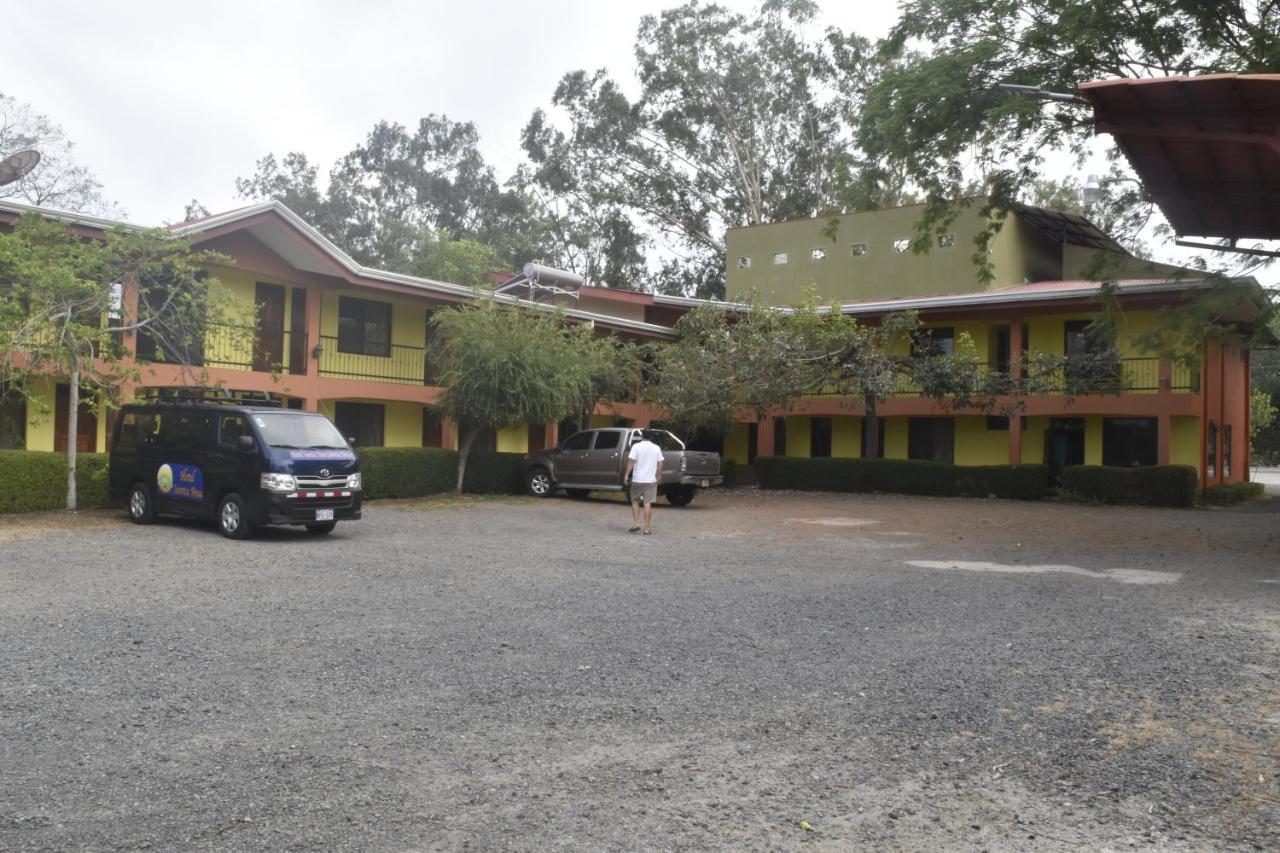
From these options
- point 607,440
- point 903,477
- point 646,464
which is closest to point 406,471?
point 607,440

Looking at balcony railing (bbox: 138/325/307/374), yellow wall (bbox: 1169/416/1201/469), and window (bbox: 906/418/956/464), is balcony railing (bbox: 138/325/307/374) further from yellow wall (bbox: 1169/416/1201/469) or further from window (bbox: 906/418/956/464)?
yellow wall (bbox: 1169/416/1201/469)

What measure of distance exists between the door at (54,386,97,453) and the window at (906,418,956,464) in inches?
872

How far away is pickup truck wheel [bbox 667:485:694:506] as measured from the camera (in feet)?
72.1

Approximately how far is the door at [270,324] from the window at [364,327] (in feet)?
5.72

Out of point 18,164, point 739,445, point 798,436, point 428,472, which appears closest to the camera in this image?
point 18,164

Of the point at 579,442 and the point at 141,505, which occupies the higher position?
the point at 579,442

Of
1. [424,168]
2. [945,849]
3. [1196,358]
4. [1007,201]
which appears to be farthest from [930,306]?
[424,168]

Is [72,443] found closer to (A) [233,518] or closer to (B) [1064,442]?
(A) [233,518]

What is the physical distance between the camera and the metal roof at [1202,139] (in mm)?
8695

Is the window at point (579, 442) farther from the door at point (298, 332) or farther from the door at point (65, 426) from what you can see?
the door at point (65, 426)

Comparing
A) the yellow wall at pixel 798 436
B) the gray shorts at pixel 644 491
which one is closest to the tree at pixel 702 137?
the yellow wall at pixel 798 436

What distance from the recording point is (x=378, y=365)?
976 inches

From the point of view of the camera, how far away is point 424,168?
55.4 meters

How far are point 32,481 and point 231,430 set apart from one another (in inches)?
174
